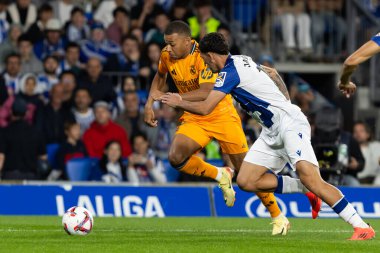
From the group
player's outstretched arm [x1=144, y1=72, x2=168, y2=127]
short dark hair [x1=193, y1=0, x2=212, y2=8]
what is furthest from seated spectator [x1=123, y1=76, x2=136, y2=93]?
player's outstretched arm [x1=144, y1=72, x2=168, y2=127]

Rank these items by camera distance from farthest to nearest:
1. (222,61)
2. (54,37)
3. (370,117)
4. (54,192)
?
(370,117), (54,37), (54,192), (222,61)

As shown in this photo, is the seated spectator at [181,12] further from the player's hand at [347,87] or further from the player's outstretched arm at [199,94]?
the player's hand at [347,87]

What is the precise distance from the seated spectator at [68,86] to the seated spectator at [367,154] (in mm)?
5265

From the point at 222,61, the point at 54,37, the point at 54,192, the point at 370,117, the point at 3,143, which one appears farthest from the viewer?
the point at 370,117

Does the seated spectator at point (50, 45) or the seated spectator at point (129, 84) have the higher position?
the seated spectator at point (50, 45)

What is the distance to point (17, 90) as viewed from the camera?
69.1ft

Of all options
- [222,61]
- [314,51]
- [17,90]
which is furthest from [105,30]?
[222,61]

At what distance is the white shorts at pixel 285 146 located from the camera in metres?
12.4

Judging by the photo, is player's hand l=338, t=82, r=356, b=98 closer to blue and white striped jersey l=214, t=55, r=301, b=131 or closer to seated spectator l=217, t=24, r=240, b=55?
blue and white striped jersey l=214, t=55, r=301, b=131

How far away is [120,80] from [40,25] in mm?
1918

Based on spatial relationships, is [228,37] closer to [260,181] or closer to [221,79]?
[260,181]

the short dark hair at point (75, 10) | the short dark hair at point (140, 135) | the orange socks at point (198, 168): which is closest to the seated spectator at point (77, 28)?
the short dark hair at point (75, 10)

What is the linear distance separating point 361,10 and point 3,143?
9.00 metres

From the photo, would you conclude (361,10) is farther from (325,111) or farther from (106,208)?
(106,208)
